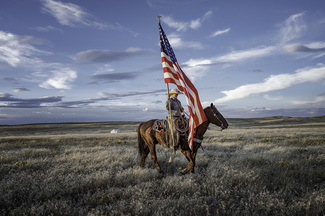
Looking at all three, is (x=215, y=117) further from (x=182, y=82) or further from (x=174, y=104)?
(x=182, y=82)

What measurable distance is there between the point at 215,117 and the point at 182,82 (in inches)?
73.3

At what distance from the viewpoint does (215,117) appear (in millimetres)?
6691

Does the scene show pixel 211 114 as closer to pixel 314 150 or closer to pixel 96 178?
pixel 96 178

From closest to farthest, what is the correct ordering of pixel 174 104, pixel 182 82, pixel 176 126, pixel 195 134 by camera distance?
pixel 182 82
pixel 195 134
pixel 176 126
pixel 174 104

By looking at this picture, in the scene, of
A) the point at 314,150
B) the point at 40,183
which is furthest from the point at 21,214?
the point at 314,150

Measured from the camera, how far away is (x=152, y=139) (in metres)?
7.37

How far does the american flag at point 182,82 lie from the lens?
6.29 meters

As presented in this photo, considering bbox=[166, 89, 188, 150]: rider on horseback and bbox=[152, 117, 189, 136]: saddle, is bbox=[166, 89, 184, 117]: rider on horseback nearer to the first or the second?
bbox=[166, 89, 188, 150]: rider on horseback

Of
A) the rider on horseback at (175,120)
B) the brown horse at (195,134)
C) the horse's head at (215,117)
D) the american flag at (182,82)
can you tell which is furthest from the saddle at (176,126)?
the horse's head at (215,117)

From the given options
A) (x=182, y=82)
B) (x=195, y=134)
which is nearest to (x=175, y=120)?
(x=195, y=134)

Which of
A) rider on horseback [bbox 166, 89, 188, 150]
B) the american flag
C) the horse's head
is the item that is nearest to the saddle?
rider on horseback [bbox 166, 89, 188, 150]

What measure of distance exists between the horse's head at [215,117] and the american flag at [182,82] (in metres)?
0.40

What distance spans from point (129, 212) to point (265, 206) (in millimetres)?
3534

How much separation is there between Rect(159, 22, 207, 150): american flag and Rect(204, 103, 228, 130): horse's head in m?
0.40
